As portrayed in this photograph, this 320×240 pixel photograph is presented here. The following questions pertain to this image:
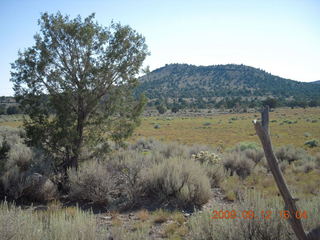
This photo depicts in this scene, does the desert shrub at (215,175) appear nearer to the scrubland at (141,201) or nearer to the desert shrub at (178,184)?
the scrubland at (141,201)

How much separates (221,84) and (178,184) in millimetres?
140082

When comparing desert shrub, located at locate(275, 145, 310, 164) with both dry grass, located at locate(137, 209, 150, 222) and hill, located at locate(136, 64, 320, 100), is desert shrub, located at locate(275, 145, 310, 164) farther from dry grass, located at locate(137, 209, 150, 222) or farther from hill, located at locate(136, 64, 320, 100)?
hill, located at locate(136, 64, 320, 100)

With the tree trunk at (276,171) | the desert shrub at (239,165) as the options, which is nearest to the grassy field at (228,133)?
the desert shrub at (239,165)

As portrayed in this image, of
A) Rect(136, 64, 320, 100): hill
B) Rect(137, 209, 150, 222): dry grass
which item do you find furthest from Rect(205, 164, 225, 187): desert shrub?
Rect(136, 64, 320, 100): hill

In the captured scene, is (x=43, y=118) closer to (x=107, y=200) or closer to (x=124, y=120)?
(x=124, y=120)

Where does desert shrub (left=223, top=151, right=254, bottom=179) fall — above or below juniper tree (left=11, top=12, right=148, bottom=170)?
below

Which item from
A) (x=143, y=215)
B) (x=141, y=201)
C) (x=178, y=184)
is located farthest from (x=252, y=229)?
(x=141, y=201)

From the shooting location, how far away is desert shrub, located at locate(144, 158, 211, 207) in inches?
259

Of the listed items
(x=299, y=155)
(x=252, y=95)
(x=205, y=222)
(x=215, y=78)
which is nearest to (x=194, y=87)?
(x=215, y=78)

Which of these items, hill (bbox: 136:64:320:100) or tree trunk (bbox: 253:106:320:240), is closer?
tree trunk (bbox: 253:106:320:240)

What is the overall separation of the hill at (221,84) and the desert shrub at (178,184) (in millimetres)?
107484

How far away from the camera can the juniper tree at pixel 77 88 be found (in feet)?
24.8

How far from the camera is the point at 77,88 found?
7.89 m

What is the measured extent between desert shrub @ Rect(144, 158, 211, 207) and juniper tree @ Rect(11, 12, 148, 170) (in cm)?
221
